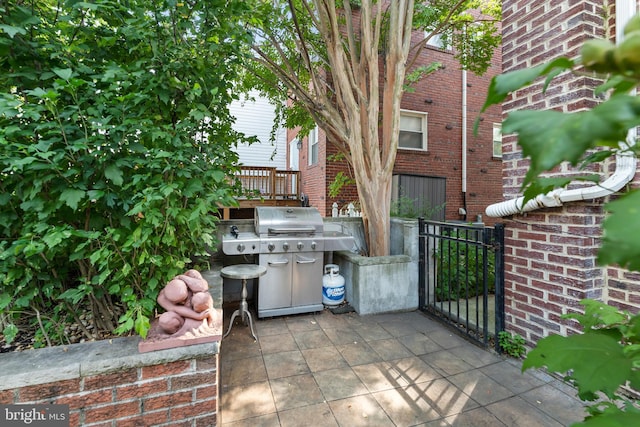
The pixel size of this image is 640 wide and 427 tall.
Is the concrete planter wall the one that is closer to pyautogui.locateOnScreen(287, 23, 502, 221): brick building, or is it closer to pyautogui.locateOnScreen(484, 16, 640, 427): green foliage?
pyautogui.locateOnScreen(287, 23, 502, 221): brick building

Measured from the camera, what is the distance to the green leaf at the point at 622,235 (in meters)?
0.33

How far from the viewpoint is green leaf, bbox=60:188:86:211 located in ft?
5.07

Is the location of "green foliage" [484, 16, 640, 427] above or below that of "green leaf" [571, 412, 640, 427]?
above

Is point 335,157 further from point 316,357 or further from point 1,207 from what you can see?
point 1,207

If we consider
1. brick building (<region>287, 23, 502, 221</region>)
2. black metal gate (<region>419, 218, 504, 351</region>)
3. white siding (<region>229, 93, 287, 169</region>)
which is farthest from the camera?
white siding (<region>229, 93, 287, 169</region>)

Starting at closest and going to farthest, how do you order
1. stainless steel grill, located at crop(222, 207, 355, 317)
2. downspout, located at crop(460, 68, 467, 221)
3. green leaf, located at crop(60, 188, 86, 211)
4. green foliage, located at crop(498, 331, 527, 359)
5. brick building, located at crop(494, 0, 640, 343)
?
green leaf, located at crop(60, 188, 86, 211), brick building, located at crop(494, 0, 640, 343), green foliage, located at crop(498, 331, 527, 359), stainless steel grill, located at crop(222, 207, 355, 317), downspout, located at crop(460, 68, 467, 221)

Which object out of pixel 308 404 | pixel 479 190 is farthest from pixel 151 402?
pixel 479 190

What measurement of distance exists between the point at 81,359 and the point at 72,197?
0.83 meters

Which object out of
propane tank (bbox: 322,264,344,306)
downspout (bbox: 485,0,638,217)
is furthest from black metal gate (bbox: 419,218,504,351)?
propane tank (bbox: 322,264,344,306)

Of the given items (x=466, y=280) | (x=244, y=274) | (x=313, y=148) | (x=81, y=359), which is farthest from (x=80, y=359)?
(x=313, y=148)

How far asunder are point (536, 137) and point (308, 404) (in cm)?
233

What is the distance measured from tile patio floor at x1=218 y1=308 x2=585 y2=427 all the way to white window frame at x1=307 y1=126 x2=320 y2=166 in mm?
5435

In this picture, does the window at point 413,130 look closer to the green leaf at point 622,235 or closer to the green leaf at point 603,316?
the green leaf at point 603,316

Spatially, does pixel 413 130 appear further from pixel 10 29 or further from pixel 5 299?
pixel 5 299
